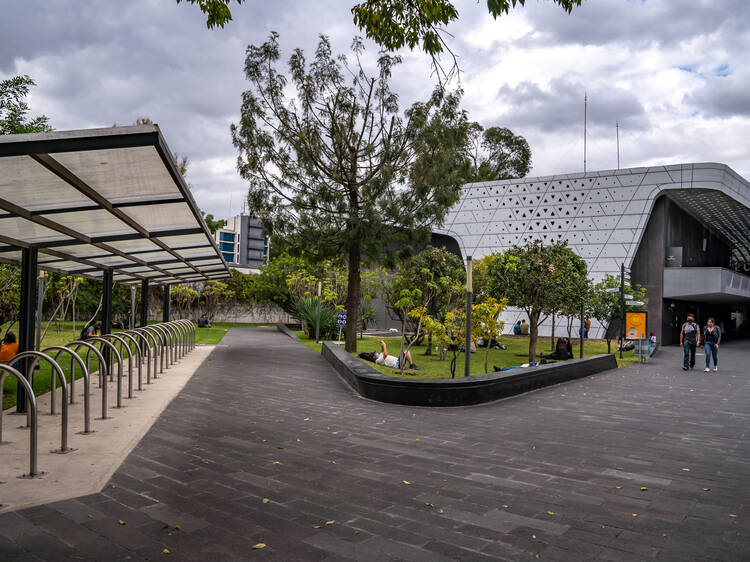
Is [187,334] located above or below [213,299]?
below

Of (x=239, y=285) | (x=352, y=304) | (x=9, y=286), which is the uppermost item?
(x=239, y=285)

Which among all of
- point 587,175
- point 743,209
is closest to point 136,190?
point 587,175

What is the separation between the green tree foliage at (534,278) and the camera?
18172 mm

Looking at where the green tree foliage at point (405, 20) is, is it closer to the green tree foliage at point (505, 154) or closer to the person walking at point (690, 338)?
the person walking at point (690, 338)

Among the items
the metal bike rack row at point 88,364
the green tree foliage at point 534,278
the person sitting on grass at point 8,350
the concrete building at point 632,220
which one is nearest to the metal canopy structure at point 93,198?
the metal bike rack row at point 88,364

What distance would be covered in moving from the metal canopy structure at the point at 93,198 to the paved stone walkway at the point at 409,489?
2545 millimetres

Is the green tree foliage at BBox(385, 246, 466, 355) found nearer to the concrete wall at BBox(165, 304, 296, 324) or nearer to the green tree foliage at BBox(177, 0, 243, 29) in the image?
the green tree foliage at BBox(177, 0, 243, 29)

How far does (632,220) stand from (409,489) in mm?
31548

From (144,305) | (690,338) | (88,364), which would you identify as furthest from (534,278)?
(88,364)

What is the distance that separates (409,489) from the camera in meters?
4.56

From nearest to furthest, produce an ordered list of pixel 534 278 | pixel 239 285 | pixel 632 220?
pixel 534 278 < pixel 632 220 < pixel 239 285

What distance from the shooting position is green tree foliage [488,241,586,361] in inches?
715

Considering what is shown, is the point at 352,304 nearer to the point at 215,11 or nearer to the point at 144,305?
the point at 144,305

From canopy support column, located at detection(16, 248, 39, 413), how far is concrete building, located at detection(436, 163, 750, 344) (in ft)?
102
